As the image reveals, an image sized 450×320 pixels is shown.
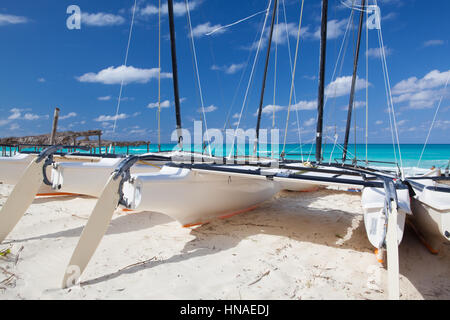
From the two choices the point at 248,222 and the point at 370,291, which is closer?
the point at 370,291

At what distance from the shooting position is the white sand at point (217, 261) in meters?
2.13

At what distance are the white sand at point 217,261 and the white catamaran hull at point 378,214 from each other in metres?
0.45

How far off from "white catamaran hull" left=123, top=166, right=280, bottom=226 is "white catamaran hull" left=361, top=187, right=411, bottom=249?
1.01 metres

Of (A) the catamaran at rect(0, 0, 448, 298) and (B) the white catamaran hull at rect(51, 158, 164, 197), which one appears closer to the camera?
(A) the catamaran at rect(0, 0, 448, 298)

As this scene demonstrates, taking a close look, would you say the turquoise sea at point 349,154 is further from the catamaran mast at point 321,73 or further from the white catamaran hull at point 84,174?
the white catamaran hull at point 84,174

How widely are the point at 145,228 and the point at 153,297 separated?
168 centimetres

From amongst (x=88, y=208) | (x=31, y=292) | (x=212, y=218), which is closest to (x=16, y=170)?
(x=88, y=208)

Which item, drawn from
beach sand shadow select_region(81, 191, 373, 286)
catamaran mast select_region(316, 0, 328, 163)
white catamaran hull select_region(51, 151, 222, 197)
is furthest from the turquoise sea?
white catamaran hull select_region(51, 151, 222, 197)

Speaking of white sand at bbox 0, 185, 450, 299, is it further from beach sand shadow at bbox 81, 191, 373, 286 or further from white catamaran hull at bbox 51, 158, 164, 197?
white catamaran hull at bbox 51, 158, 164, 197

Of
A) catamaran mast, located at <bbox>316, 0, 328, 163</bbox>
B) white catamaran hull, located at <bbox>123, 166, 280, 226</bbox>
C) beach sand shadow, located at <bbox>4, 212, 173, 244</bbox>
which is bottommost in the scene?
beach sand shadow, located at <bbox>4, 212, 173, 244</bbox>

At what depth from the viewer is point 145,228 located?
3.63 meters

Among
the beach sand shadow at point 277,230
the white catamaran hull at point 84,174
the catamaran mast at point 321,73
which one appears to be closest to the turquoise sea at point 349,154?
the catamaran mast at point 321,73

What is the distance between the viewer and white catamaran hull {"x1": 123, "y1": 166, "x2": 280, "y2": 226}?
2.64m
